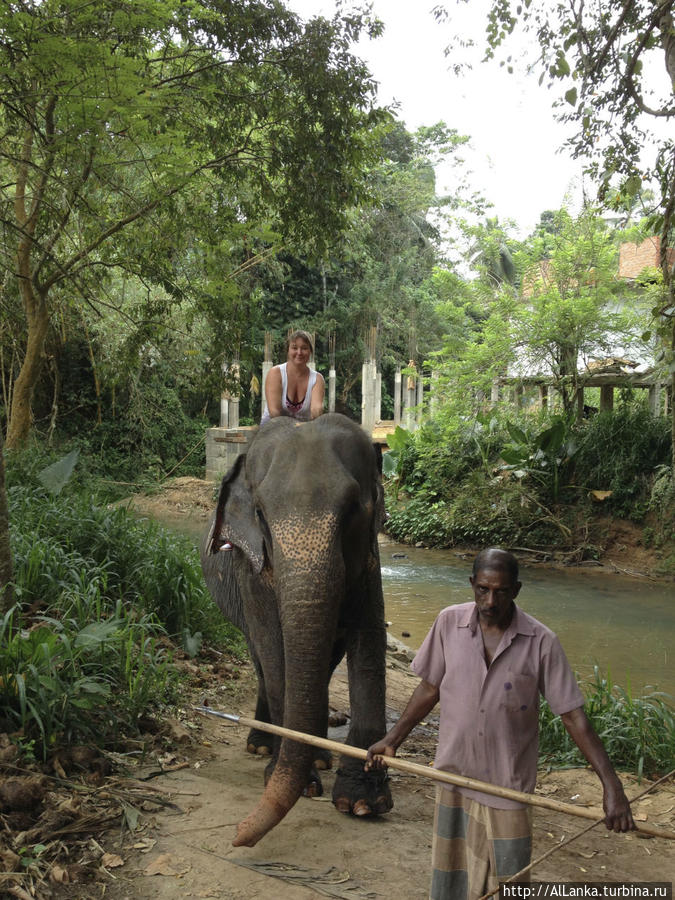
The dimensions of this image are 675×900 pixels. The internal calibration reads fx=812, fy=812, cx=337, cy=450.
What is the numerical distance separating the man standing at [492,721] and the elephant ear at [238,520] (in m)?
1.26

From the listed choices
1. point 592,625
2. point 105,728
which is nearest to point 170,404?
point 592,625

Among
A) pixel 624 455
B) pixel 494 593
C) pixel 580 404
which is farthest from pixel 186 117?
pixel 580 404

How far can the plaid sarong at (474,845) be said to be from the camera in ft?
8.36

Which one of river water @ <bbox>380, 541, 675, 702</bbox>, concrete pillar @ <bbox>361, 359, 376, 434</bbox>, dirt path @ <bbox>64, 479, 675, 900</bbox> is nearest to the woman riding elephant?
dirt path @ <bbox>64, 479, 675, 900</bbox>

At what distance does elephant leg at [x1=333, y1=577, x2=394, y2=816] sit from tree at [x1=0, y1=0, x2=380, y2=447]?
14.5ft

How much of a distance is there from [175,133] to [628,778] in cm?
641

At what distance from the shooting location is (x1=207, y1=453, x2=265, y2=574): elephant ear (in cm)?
380

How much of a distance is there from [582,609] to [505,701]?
9.04 meters

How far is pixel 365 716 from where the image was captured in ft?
13.0

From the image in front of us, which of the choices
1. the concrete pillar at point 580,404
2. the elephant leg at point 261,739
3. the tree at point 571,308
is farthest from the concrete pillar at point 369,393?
the elephant leg at point 261,739

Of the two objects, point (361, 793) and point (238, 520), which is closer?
point (361, 793)

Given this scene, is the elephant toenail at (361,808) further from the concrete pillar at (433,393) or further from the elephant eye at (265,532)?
the concrete pillar at (433,393)

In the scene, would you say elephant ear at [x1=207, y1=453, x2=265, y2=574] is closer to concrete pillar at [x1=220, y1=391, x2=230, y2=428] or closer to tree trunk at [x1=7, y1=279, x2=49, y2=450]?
A: tree trunk at [x1=7, y1=279, x2=49, y2=450]

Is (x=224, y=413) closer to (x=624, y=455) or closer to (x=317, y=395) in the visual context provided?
(x=624, y=455)
